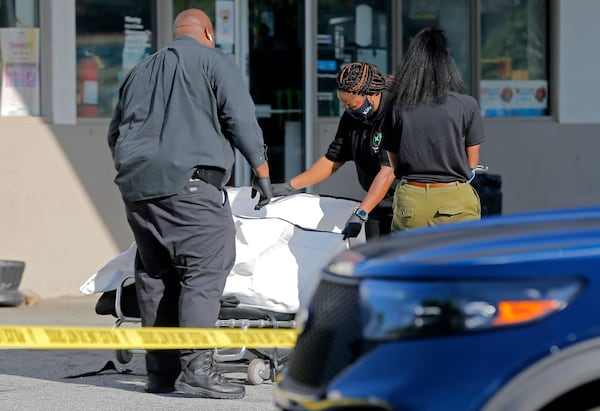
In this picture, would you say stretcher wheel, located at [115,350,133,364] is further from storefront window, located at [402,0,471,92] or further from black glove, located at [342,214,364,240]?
storefront window, located at [402,0,471,92]

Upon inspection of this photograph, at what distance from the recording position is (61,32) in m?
10.3

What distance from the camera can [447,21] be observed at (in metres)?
11.9

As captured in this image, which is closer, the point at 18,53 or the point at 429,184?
the point at 429,184

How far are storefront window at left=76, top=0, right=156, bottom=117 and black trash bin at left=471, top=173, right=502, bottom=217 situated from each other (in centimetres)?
315

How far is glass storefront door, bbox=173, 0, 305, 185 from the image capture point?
1122 cm

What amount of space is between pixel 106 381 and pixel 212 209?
1.44 m

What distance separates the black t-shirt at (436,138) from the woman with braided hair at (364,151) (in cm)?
65

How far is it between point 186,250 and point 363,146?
4.59 feet

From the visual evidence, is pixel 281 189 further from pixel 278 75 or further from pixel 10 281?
pixel 278 75

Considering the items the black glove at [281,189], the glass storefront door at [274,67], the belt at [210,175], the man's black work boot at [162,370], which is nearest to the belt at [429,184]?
the belt at [210,175]

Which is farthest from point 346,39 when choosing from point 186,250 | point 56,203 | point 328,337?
point 328,337

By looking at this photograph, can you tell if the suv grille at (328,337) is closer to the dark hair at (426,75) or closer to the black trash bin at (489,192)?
the dark hair at (426,75)

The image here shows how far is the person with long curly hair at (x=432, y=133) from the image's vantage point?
20.4ft

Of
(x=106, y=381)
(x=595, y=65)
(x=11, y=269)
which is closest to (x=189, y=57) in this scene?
(x=106, y=381)
